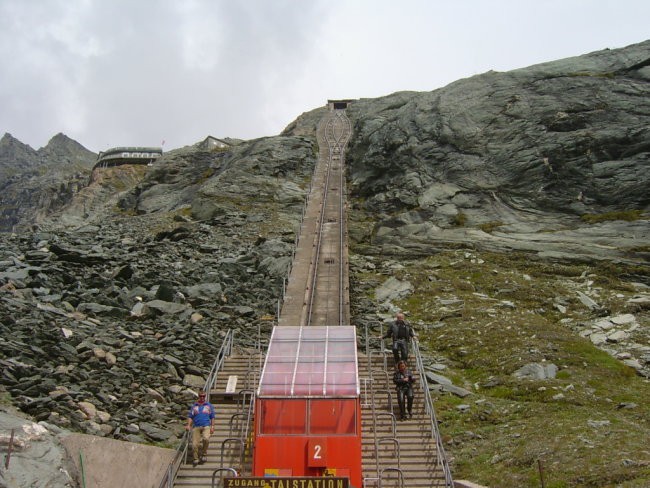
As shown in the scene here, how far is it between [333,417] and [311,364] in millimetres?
1795

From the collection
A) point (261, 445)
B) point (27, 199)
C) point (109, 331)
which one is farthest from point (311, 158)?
point (27, 199)

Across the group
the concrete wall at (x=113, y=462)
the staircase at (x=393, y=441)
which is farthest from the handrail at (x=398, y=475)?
the concrete wall at (x=113, y=462)

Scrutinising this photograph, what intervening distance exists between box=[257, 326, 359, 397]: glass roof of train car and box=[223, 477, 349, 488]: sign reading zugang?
9.32 ft

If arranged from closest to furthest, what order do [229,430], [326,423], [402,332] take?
[326,423], [229,430], [402,332]

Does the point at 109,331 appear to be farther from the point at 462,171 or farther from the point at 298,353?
the point at 462,171

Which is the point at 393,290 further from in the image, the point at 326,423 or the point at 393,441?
the point at 326,423

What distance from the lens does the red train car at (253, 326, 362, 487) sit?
12.3m

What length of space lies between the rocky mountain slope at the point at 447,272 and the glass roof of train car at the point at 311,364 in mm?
3705

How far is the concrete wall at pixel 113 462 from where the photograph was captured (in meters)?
12.5

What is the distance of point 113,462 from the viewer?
12867mm

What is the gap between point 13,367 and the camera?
15.8 m

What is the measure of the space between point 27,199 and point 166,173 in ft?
335

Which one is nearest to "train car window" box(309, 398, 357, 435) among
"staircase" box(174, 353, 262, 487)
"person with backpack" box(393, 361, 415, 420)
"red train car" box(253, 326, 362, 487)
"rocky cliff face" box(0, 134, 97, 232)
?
"red train car" box(253, 326, 362, 487)

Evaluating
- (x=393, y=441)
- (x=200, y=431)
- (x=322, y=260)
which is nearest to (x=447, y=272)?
(x=322, y=260)
